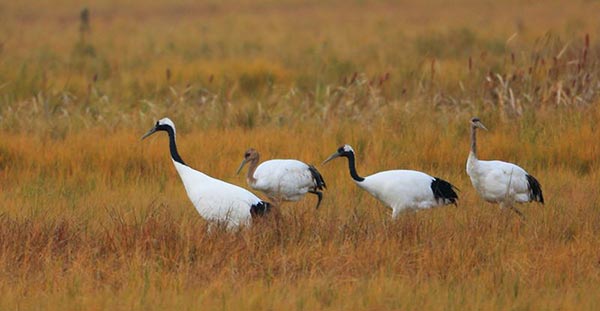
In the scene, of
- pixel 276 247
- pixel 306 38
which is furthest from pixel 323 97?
pixel 306 38

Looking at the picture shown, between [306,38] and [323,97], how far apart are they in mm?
8291

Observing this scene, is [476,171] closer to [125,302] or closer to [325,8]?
[125,302]

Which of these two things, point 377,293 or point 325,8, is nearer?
point 377,293

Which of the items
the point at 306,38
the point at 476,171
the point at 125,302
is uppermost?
the point at 306,38

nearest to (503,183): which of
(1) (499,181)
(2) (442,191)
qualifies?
(1) (499,181)

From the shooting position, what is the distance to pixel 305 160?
358 inches

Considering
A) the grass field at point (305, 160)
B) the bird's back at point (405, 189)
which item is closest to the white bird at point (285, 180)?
the grass field at point (305, 160)

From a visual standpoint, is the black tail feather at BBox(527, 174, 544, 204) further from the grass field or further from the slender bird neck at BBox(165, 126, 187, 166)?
the slender bird neck at BBox(165, 126, 187, 166)

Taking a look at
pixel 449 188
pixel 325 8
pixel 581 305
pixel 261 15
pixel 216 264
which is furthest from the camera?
pixel 325 8

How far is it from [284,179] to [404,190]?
104cm

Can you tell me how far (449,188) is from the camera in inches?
279

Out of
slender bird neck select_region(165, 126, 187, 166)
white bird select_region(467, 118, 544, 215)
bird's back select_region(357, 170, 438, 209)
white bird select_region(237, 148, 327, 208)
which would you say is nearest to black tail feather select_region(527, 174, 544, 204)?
white bird select_region(467, 118, 544, 215)

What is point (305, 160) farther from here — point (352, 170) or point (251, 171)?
point (352, 170)

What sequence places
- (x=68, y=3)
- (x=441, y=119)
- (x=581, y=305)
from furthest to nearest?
(x=68, y=3) < (x=441, y=119) < (x=581, y=305)
